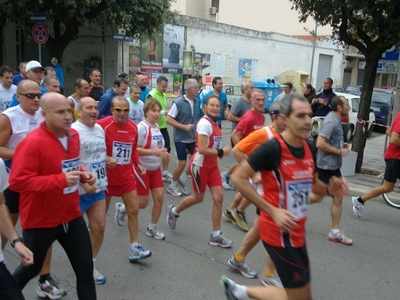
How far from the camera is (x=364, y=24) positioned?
884cm

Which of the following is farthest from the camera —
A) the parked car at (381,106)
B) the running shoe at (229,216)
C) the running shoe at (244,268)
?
the parked car at (381,106)

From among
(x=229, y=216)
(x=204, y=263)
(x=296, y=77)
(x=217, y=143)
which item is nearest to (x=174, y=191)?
(x=229, y=216)

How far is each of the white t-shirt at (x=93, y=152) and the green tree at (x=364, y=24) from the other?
6380mm

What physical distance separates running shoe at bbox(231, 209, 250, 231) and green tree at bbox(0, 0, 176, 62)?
1048cm

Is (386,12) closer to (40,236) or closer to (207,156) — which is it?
(207,156)

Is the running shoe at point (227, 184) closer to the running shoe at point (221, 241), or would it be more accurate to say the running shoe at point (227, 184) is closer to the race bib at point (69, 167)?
the running shoe at point (221, 241)

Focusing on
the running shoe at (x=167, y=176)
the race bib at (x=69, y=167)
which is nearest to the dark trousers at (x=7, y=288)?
the race bib at (x=69, y=167)

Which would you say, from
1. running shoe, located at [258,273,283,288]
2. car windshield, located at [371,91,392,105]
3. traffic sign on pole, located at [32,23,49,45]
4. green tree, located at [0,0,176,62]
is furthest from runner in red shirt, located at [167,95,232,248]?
car windshield, located at [371,91,392,105]

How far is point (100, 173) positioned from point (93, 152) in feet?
0.70

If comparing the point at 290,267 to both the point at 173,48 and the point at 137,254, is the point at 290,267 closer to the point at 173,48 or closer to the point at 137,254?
the point at 137,254

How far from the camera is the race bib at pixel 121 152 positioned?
14.5ft

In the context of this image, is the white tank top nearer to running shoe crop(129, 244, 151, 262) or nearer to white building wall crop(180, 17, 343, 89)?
running shoe crop(129, 244, 151, 262)

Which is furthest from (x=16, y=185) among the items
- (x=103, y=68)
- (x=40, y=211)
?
(x=103, y=68)

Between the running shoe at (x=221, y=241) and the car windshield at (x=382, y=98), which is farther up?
the car windshield at (x=382, y=98)
